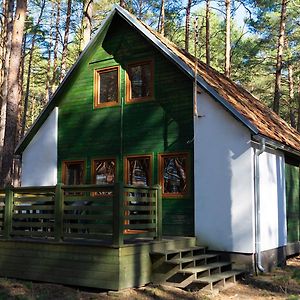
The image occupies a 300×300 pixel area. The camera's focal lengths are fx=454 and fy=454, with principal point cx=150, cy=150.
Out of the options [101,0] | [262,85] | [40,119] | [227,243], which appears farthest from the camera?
[262,85]

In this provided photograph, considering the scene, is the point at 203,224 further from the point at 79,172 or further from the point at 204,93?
the point at 79,172

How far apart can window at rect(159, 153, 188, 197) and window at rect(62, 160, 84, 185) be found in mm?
2629

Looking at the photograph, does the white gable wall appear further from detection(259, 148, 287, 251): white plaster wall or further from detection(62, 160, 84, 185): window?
detection(62, 160, 84, 185): window

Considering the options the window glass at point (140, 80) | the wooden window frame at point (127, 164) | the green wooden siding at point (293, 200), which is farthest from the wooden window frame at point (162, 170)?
the green wooden siding at point (293, 200)

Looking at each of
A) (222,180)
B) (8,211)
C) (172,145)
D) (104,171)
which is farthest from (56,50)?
(222,180)

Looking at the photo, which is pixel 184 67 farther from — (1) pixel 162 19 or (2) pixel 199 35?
(2) pixel 199 35

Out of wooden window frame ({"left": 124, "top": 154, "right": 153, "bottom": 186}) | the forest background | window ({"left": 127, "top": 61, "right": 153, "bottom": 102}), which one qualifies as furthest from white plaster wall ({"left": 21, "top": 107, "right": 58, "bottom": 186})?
the forest background

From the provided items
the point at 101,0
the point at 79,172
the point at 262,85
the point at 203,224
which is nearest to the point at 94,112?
the point at 79,172

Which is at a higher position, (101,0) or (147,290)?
(101,0)

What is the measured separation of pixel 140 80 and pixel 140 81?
1.0 inches

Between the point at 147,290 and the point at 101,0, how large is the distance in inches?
857

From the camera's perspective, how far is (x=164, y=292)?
8086 millimetres

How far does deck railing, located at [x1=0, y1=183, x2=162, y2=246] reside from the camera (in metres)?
8.14

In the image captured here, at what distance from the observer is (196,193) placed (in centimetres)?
1028
